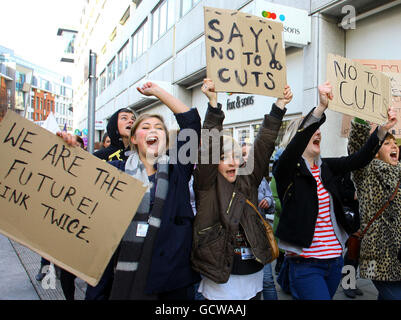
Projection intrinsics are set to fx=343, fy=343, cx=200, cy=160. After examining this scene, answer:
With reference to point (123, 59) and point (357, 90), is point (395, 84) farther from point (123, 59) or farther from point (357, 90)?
point (123, 59)

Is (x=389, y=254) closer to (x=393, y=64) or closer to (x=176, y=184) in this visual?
(x=176, y=184)

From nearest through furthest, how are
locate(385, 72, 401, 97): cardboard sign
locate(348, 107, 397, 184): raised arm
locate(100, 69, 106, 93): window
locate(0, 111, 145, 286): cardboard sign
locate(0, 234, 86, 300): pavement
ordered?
locate(0, 111, 145, 286): cardboard sign
locate(348, 107, 397, 184): raised arm
locate(385, 72, 401, 97): cardboard sign
locate(0, 234, 86, 300): pavement
locate(100, 69, 106, 93): window

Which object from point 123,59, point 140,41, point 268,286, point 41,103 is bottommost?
point 268,286

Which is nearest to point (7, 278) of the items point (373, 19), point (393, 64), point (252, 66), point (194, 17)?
point (252, 66)

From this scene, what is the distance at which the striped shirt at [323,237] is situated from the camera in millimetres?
2322

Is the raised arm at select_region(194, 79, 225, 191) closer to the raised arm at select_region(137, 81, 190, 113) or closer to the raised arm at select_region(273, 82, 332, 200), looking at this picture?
the raised arm at select_region(137, 81, 190, 113)

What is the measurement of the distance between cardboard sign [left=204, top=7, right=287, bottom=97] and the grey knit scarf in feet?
2.78

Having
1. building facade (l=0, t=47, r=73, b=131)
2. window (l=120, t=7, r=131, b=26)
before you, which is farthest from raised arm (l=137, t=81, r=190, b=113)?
building facade (l=0, t=47, r=73, b=131)

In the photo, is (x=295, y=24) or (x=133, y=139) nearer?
(x=133, y=139)

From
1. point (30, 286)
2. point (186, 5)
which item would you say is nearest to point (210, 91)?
point (30, 286)

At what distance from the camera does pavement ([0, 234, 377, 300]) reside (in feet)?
13.0

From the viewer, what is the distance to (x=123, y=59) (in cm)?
2075

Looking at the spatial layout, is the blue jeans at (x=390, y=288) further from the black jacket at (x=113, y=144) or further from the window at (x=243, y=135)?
the window at (x=243, y=135)

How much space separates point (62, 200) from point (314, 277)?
5.43 ft
